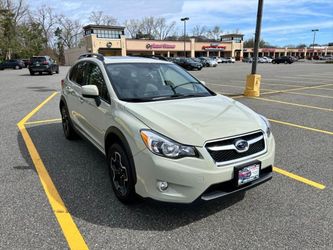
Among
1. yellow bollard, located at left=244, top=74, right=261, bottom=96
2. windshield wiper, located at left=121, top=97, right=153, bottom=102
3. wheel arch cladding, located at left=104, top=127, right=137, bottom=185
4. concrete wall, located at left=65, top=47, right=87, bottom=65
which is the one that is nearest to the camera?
wheel arch cladding, located at left=104, top=127, right=137, bottom=185

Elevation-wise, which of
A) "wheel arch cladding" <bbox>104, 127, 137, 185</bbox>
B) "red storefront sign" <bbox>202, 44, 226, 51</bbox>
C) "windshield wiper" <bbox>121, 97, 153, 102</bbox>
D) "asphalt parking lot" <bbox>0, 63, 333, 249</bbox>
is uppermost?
"red storefront sign" <bbox>202, 44, 226, 51</bbox>

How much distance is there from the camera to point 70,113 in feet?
17.1

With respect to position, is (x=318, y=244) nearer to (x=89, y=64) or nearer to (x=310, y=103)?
(x=89, y=64)

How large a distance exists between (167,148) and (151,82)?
158cm

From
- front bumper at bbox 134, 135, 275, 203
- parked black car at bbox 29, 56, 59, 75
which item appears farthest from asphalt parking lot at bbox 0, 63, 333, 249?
parked black car at bbox 29, 56, 59, 75

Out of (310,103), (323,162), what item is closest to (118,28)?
(310,103)

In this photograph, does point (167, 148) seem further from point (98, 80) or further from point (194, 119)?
point (98, 80)

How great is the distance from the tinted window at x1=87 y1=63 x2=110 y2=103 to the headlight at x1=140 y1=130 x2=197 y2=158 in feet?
3.78

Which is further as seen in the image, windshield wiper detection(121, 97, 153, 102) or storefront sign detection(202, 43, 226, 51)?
storefront sign detection(202, 43, 226, 51)

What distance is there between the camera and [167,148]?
2627mm

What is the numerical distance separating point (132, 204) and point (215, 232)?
0.99m

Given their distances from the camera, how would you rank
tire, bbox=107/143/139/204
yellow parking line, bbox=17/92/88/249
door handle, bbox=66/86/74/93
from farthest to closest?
door handle, bbox=66/86/74/93 → tire, bbox=107/143/139/204 → yellow parking line, bbox=17/92/88/249

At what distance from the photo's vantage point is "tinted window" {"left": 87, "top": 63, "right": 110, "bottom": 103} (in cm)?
366

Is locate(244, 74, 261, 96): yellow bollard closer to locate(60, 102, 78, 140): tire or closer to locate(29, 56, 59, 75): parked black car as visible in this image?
locate(60, 102, 78, 140): tire
